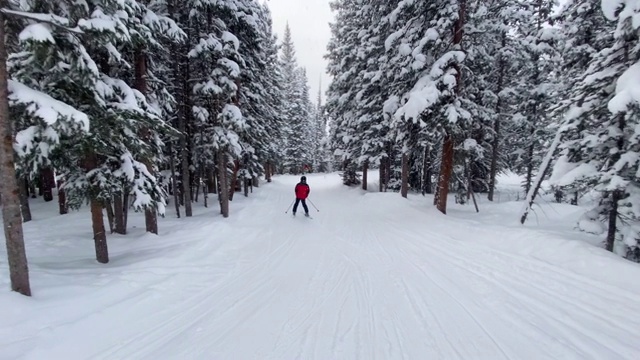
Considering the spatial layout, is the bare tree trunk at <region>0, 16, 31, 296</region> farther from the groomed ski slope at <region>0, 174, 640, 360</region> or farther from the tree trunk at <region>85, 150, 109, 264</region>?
the tree trunk at <region>85, 150, 109, 264</region>

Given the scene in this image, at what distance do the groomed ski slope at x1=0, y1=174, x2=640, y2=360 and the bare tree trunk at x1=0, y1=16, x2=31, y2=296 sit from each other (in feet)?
1.08

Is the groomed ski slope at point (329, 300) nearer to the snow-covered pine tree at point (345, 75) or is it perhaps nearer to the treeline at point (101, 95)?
the treeline at point (101, 95)

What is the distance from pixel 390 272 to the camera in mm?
7523

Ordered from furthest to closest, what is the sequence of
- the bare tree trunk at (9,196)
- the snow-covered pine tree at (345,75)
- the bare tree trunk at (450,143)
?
the snow-covered pine tree at (345,75) → the bare tree trunk at (450,143) → the bare tree trunk at (9,196)

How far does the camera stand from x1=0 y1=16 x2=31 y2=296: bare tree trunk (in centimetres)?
493

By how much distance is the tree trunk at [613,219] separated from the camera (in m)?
7.77

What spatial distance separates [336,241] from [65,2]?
29.4ft

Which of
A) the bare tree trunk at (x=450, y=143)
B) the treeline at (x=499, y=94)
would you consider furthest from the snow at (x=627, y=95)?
the bare tree trunk at (x=450, y=143)

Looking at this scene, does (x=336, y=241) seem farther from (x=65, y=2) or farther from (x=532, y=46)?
(x=532, y=46)

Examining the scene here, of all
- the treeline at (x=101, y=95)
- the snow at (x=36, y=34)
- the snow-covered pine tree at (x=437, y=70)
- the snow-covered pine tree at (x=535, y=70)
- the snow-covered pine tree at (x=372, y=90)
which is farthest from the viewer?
the snow-covered pine tree at (x=372, y=90)

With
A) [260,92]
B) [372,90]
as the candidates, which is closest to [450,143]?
[372,90]

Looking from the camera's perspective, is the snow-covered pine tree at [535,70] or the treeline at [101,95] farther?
the snow-covered pine tree at [535,70]

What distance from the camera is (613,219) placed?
7.91 meters

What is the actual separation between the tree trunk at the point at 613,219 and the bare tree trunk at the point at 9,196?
40.0ft
